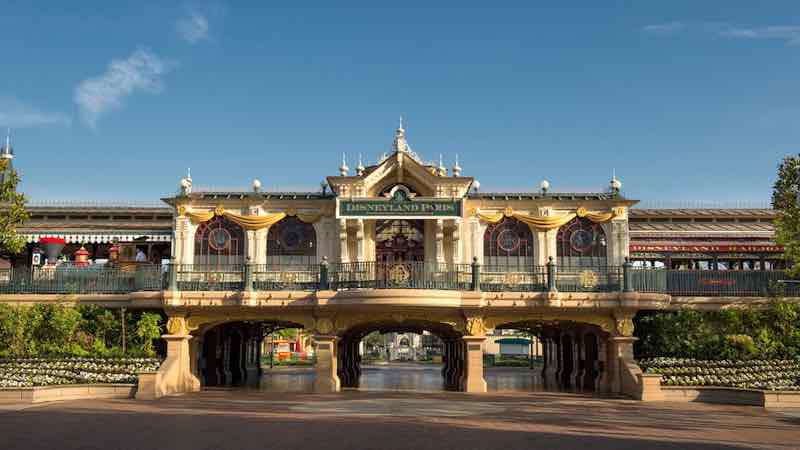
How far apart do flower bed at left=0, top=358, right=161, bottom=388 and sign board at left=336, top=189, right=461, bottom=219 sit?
10.6 meters

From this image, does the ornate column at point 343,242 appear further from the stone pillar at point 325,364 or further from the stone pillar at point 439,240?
the stone pillar at point 325,364

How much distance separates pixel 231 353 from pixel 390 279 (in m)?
16.3

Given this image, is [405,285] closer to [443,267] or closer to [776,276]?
[443,267]

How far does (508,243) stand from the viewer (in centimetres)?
3750

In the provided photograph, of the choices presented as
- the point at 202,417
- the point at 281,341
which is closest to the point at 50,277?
the point at 202,417

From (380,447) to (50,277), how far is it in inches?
909

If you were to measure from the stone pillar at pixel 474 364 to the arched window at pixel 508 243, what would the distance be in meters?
5.83

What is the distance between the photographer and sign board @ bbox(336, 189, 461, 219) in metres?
34.9

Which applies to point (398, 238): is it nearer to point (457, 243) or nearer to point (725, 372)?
point (457, 243)

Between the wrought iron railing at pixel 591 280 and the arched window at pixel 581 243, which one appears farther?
the arched window at pixel 581 243

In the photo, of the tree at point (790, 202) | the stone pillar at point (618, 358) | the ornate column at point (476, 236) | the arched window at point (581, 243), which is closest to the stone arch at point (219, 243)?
the ornate column at point (476, 236)

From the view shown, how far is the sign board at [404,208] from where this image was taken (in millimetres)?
34906

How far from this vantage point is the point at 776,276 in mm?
34125

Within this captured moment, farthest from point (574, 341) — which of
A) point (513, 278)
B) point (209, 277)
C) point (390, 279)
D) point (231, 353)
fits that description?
point (209, 277)
